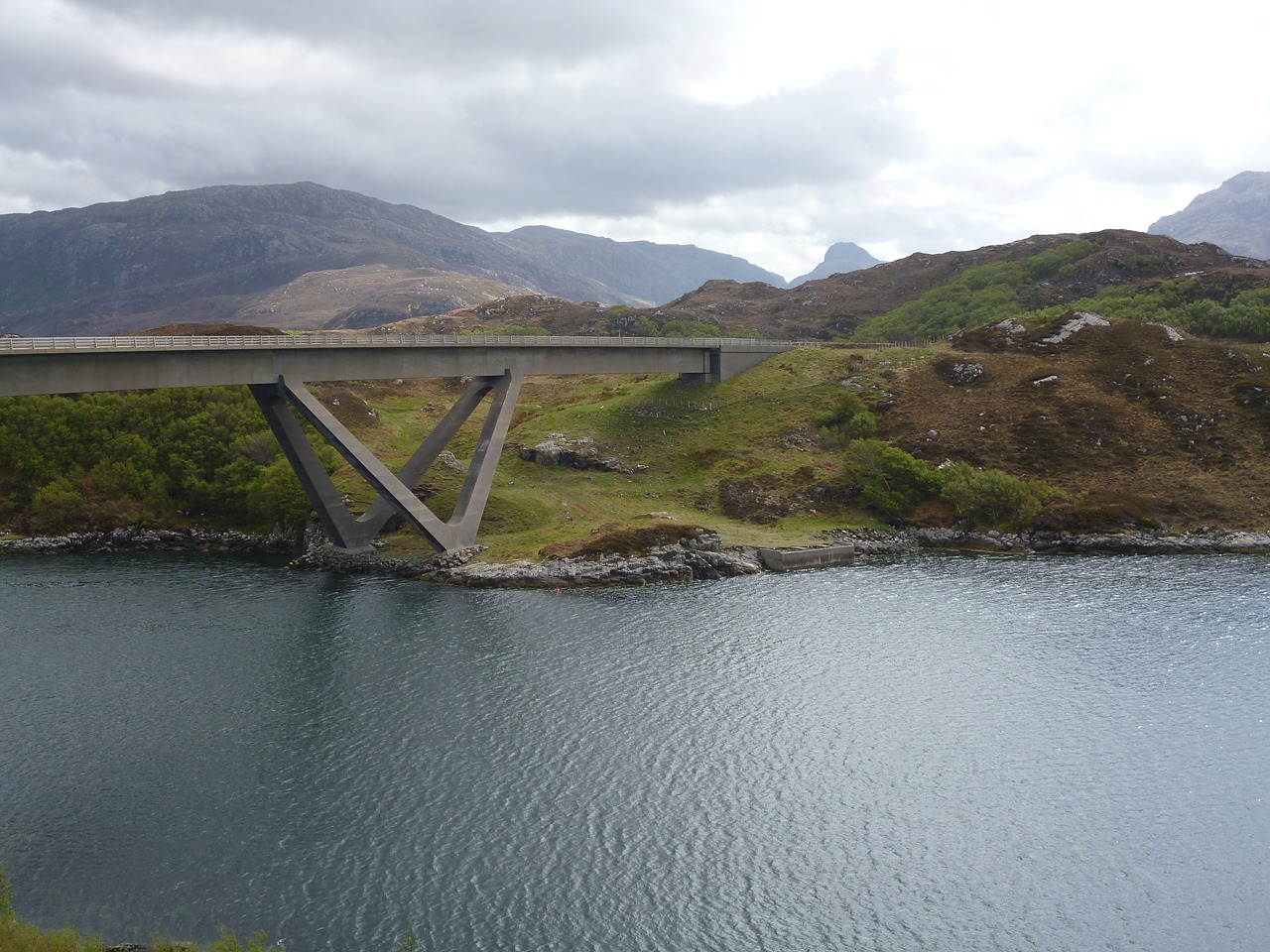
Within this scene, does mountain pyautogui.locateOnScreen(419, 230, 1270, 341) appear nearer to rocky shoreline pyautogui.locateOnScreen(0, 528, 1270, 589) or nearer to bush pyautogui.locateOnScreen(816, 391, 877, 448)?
bush pyautogui.locateOnScreen(816, 391, 877, 448)

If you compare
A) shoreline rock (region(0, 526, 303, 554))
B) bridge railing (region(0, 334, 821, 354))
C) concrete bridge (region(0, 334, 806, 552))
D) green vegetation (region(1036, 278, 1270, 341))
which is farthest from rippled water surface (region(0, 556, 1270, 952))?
green vegetation (region(1036, 278, 1270, 341))

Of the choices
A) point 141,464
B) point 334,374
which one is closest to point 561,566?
point 334,374

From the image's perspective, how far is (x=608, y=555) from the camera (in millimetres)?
74625

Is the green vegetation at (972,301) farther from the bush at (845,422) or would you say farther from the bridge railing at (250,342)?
the bridge railing at (250,342)

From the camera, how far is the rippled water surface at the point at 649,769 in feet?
103

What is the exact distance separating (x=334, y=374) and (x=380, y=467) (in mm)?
8526

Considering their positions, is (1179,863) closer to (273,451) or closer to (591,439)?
(591,439)

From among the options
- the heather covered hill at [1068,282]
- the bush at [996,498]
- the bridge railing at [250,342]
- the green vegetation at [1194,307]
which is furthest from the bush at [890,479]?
the heather covered hill at [1068,282]

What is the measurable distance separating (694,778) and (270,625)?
35.7m

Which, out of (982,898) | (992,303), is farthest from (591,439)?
(992,303)

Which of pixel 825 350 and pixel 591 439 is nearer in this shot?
pixel 591 439

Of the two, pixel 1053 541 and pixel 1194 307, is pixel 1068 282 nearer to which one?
pixel 1194 307

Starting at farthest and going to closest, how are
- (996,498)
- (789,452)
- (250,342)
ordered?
(789,452) → (996,498) → (250,342)

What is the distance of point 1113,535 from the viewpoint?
8169cm
